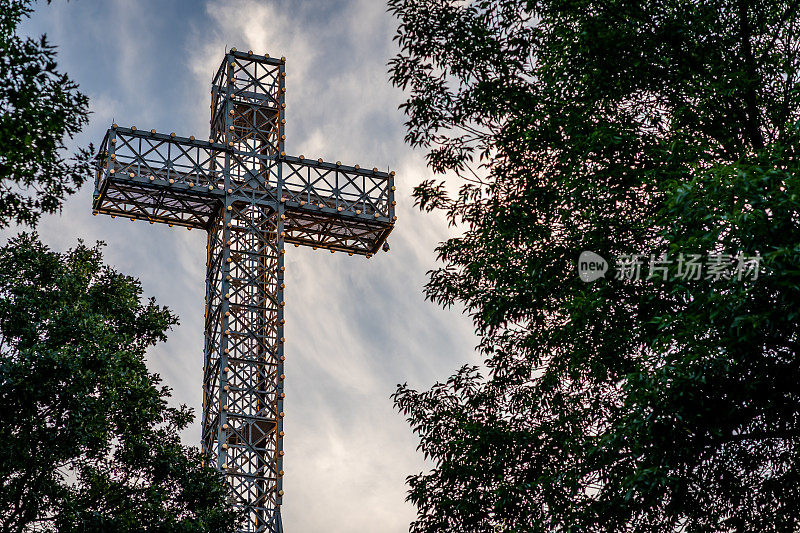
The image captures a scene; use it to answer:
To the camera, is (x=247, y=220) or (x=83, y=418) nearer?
(x=83, y=418)

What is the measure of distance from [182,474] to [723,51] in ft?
32.2

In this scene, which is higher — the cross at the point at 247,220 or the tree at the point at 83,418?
the cross at the point at 247,220

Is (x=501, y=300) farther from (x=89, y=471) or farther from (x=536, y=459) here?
(x=89, y=471)

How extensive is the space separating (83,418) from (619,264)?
24.9ft

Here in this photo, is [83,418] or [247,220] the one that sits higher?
[247,220]

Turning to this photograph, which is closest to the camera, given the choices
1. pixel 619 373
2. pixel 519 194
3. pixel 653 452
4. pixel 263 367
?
pixel 653 452

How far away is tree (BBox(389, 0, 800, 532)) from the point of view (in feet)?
32.3

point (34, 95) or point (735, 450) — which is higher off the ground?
point (34, 95)

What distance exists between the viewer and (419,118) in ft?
47.9

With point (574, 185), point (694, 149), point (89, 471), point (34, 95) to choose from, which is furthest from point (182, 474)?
point (694, 149)

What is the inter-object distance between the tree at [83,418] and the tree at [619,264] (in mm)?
3673

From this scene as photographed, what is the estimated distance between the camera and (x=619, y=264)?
11898 millimetres

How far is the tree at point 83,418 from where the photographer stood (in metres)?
13.1

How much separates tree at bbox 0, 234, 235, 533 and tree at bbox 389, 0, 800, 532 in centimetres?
367
